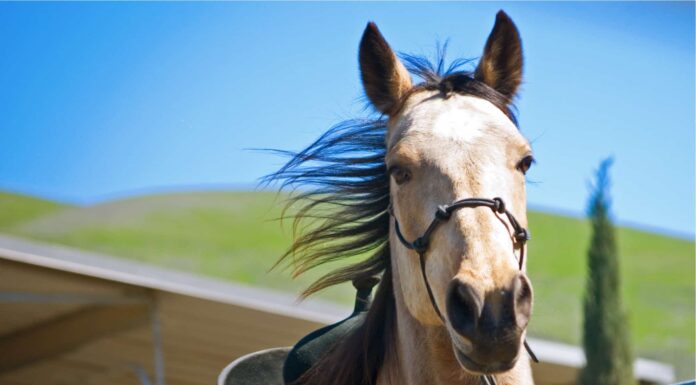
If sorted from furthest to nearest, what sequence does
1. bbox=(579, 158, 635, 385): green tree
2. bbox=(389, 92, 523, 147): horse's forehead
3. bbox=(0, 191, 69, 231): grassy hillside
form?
bbox=(0, 191, 69, 231): grassy hillside
bbox=(579, 158, 635, 385): green tree
bbox=(389, 92, 523, 147): horse's forehead

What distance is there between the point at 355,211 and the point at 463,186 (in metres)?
0.85

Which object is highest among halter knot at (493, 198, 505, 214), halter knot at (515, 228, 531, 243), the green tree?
halter knot at (493, 198, 505, 214)

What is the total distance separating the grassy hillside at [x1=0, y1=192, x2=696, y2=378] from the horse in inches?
1536

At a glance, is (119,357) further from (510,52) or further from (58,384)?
(510,52)

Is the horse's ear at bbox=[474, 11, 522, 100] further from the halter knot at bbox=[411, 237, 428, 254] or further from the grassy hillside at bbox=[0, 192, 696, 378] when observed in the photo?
the grassy hillside at bbox=[0, 192, 696, 378]

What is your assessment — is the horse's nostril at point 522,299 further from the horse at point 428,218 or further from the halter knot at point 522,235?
the halter knot at point 522,235

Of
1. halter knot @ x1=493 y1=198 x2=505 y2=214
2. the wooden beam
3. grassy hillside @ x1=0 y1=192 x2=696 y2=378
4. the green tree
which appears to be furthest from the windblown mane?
grassy hillside @ x1=0 y1=192 x2=696 y2=378

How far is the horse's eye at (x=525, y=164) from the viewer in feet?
8.63

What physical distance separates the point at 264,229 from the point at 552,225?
58.9ft

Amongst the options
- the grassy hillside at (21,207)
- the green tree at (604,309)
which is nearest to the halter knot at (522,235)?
the green tree at (604,309)

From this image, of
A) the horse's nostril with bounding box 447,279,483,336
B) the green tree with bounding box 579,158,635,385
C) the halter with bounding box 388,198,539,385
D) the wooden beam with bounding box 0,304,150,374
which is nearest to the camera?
the horse's nostril with bounding box 447,279,483,336

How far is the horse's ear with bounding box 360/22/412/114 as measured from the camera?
3053 millimetres

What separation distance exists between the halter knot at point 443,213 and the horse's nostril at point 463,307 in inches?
8.6

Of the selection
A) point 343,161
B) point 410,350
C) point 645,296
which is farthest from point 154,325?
point 645,296
